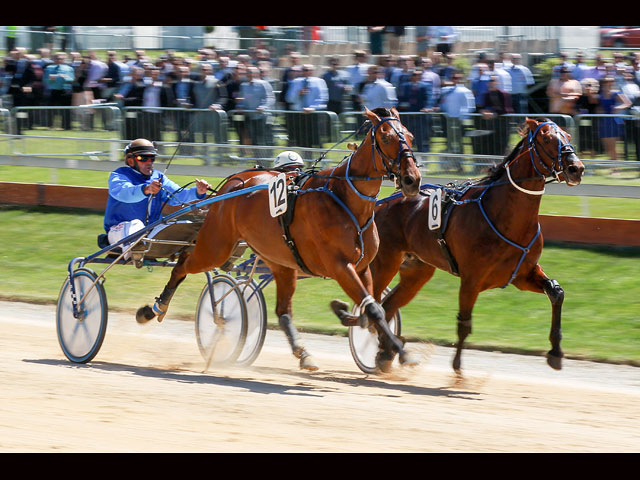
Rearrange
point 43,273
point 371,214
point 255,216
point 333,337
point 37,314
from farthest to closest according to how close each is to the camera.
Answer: point 43,273, point 37,314, point 333,337, point 255,216, point 371,214

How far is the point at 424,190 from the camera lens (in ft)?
27.4

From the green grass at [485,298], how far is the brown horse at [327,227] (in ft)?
7.70

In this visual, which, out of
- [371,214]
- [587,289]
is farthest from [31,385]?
[587,289]

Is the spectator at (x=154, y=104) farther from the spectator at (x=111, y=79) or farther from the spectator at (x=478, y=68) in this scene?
the spectator at (x=478, y=68)

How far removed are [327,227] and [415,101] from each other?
664 cm

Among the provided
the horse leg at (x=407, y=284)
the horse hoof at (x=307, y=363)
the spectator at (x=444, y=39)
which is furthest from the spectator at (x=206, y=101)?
Answer: the horse hoof at (x=307, y=363)

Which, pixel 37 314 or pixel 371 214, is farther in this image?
pixel 37 314

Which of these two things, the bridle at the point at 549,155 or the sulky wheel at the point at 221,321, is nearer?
the bridle at the point at 549,155

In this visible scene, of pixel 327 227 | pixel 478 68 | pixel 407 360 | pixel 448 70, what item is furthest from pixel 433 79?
pixel 407 360

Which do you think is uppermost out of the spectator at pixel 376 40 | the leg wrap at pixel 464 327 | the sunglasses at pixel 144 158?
the spectator at pixel 376 40

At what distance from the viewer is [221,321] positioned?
845cm

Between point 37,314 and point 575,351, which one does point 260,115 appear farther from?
point 575,351

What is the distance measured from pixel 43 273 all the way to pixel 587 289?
6.68 metres

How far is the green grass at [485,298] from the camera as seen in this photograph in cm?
951
